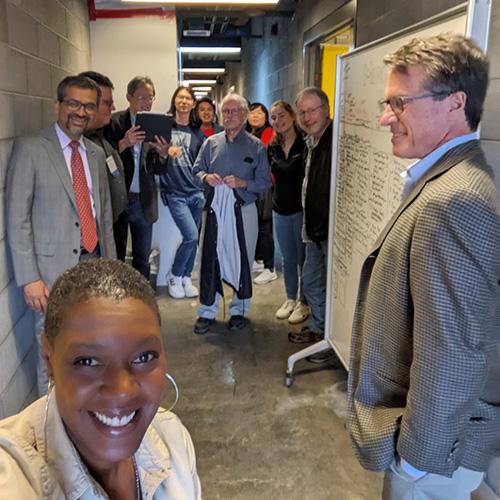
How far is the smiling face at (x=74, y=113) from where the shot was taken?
7.22 feet

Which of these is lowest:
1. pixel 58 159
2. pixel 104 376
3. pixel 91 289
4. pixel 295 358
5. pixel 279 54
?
pixel 295 358

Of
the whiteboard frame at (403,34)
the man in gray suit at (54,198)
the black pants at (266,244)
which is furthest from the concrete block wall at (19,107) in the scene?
the black pants at (266,244)

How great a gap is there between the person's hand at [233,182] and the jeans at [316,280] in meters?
0.57

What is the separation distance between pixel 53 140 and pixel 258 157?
1434mm

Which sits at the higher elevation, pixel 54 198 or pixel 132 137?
pixel 132 137

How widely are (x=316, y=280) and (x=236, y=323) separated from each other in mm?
696

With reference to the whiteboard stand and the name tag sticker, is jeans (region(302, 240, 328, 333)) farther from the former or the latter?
the name tag sticker

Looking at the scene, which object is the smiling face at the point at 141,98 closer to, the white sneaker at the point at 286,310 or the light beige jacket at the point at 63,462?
the white sneaker at the point at 286,310

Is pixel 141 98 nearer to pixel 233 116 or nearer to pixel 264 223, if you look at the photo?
pixel 233 116

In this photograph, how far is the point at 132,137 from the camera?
330cm

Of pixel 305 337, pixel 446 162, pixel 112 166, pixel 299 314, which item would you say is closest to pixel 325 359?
pixel 305 337

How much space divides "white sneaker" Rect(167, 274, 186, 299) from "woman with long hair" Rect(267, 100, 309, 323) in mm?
904

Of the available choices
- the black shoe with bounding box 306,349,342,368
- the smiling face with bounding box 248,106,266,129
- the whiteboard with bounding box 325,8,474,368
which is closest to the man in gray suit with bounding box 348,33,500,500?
the whiteboard with bounding box 325,8,474,368

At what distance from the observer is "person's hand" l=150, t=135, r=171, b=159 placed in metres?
3.45
